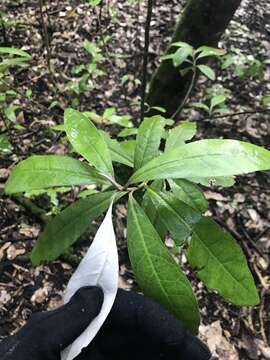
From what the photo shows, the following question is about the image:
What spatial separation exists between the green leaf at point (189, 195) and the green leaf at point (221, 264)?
5cm

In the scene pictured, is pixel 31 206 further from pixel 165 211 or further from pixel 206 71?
pixel 165 211

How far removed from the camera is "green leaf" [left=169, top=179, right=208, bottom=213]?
0.93 meters

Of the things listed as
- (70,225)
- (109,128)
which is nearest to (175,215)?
Result: (70,225)

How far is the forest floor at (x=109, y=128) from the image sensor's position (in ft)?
6.15

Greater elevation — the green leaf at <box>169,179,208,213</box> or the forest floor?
the green leaf at <box>169,179,208,213</box>

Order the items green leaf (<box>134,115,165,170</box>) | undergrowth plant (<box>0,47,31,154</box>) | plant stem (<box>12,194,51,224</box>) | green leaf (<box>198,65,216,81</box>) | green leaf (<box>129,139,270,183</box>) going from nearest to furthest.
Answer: green leaf (<box>129,139,270,183</box>)
green leaf (<box>134,115,165,170</box>)
undergrowth plant (<box>0,47,31,154</box>)
green leaf (<box>198,65,216,81</box>)
plant stem (<box>12,194,51,224</box>)

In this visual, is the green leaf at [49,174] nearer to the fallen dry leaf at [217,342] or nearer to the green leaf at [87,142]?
the green leaf at [87,142]

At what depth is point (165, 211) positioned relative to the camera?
884 mm

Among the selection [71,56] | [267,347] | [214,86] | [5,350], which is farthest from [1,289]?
[214,86]

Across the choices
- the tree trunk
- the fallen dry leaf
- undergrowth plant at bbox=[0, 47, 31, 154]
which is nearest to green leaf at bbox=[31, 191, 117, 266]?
undergrowth plant at bbox=[0, 47, 31, 154]

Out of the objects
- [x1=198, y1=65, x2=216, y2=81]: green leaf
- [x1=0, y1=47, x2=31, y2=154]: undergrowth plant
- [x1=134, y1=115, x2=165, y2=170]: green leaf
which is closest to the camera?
[x1=134, y1=115, x2=165, y2=170]: green leaf

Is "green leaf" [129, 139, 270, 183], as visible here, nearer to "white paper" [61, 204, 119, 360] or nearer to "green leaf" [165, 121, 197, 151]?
"white paper" [61, 204, 119, 360]

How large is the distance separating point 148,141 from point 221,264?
14.1 inches

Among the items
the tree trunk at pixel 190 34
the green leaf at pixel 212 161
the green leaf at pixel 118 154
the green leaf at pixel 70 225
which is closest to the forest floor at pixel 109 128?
the tree trunk at pixel 190 34
